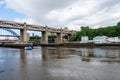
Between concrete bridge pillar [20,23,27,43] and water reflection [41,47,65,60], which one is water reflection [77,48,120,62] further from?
concrete bridge pillar [20,23,27,43]

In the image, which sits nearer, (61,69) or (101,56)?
(61,69)

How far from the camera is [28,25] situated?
348ft

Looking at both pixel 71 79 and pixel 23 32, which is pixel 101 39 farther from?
pixel 71 79

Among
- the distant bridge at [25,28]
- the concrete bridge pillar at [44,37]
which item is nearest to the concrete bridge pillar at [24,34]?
the distant bridge at [25,28]

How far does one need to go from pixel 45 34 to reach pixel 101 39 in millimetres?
40032

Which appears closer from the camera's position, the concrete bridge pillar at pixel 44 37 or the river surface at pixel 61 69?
the river surface at pixel 61 69

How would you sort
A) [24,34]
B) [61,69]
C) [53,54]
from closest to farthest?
[61,69]
[53,54]
[24,34]

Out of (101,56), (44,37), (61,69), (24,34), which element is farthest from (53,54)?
(44,37)

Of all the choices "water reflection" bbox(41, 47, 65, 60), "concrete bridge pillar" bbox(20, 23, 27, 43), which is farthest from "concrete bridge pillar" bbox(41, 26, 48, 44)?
"water reflection" bbox(41, 47, 65, 60)

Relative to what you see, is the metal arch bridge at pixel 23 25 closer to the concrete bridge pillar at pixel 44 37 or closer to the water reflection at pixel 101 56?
the concrete bridge pillar at pixel 44 37

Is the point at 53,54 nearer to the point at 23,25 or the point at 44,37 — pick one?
the point at 23,25

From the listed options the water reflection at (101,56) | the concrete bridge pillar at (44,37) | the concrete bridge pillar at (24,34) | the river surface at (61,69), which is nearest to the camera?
the river surface at (61,69)

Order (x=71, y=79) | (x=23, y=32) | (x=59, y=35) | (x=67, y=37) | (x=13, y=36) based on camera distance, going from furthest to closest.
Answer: (x=13, y=36)
(x=67, y=37)
(x=59, y=35)
(x=23, y=32)
(x=71, y=79)

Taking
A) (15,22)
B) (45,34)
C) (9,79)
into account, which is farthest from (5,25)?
(9,79)
